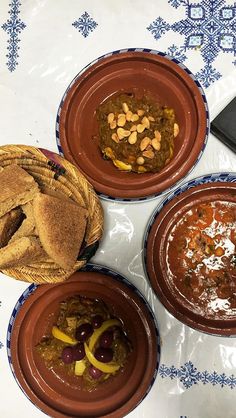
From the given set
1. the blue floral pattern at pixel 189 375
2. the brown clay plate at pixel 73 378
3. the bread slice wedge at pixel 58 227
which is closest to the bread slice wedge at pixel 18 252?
the bread slice wedge at pixel 58 227

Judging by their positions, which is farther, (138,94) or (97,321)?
(138,94)

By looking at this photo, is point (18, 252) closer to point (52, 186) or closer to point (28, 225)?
point (28, 225)

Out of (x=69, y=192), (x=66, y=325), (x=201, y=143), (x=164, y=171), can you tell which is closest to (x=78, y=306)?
(x=66, y=325)

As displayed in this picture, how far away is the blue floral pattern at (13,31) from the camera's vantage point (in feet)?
6.95

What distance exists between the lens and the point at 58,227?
1610 millimetres


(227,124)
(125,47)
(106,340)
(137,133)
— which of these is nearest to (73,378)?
(106,340)

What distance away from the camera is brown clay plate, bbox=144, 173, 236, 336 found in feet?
6.23

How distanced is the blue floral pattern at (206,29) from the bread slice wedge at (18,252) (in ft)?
3.30

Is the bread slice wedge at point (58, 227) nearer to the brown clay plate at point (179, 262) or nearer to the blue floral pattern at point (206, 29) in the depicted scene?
the brown clay plate at point (179, 262)

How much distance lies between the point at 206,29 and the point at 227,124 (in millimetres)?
440

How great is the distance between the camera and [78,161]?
1.99 meters

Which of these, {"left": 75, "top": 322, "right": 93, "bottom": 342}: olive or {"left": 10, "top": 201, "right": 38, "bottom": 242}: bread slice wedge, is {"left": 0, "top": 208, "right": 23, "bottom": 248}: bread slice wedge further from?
{"left": 75, "top": 322, "right": 93, "bottom": 342}: olive

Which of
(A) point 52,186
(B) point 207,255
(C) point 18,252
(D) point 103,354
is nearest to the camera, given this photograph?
(C) point 18,252

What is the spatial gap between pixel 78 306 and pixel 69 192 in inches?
19.5
